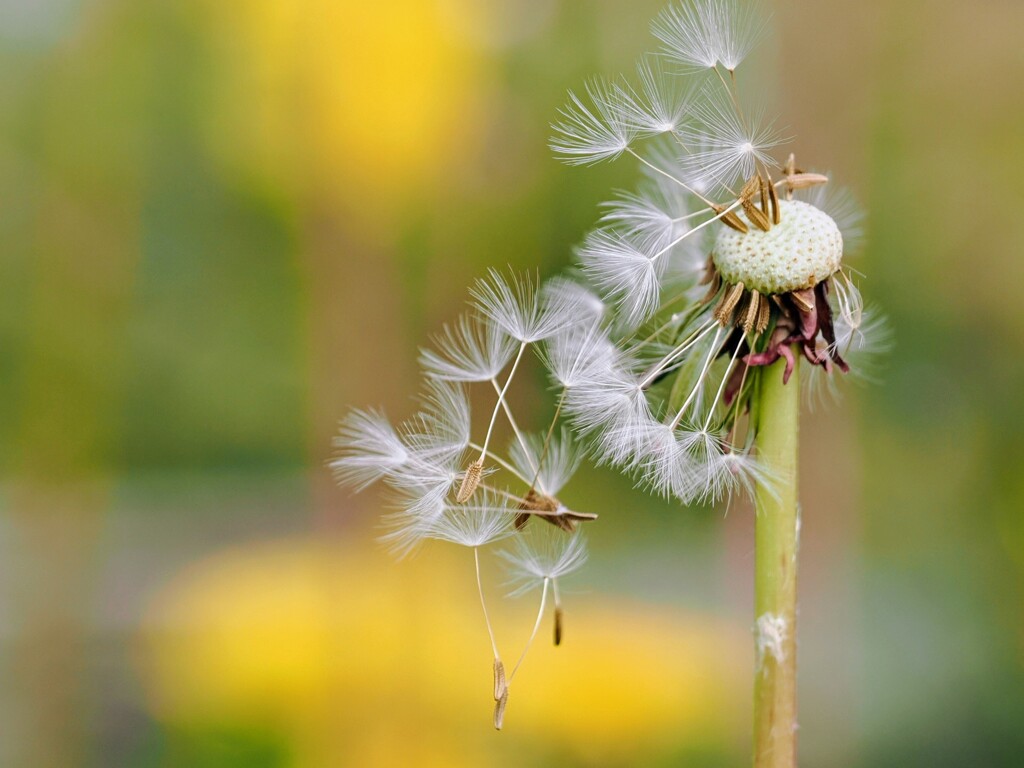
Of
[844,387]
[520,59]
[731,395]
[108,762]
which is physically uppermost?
[520,59]

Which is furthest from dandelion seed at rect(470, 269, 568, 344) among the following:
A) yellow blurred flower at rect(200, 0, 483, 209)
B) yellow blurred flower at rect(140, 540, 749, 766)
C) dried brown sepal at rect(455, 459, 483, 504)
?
yellow blurred flower at rect(200, 0, 483, 209)

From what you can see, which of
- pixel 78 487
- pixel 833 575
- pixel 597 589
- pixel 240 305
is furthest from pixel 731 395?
pixel 78 487

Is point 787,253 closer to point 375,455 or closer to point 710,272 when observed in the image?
point 710,272

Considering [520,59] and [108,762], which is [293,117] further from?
[108,762]

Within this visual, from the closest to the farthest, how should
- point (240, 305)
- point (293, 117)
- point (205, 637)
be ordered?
point (205, 637) < point (293, 117) < point (240, 305)

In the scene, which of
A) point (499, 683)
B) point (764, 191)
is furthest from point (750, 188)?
point (499, 683)

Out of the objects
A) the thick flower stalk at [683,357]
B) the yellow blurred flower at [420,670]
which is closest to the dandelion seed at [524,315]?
the thick flower stalk at [683,357]
